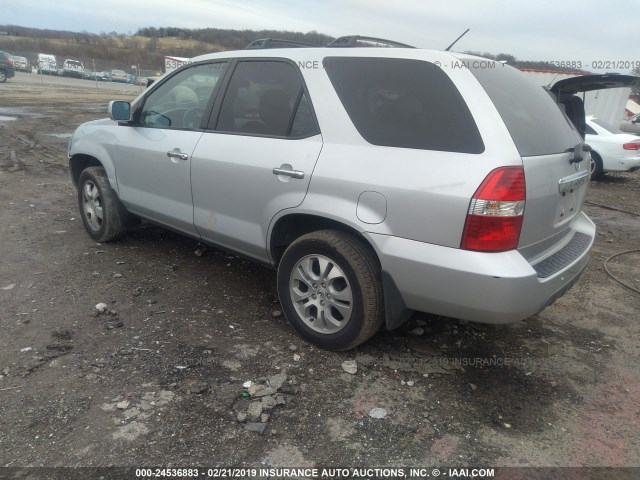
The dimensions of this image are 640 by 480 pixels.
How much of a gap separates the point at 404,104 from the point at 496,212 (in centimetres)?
81

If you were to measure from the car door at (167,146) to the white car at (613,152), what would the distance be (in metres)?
9.25

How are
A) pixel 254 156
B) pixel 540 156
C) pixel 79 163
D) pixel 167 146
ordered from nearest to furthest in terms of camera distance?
1. pixel 540 156
2. pixel 254 156
3. pixel 167 146
4. pixel 79 163

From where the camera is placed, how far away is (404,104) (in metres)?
2.80

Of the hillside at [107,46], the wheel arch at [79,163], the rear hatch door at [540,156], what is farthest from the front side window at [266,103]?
the hillside at [107,46]

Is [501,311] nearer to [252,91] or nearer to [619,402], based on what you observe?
[619,402]

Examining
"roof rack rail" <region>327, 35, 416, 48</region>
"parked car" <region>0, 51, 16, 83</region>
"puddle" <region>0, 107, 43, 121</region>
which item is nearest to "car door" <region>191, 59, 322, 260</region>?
"roof rack rail" <region>327, 35, 416, 48</region>

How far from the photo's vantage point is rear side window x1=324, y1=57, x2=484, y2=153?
103 inches

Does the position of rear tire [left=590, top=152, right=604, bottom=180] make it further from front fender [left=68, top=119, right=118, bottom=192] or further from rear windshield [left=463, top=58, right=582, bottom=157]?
front fender [left=68, top=119, right=118, bottom=192]

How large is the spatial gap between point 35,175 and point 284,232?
618 cm

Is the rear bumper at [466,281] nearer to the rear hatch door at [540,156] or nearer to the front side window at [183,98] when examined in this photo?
the rear hatch door at [540,156]

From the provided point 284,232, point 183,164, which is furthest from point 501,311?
point 183,164

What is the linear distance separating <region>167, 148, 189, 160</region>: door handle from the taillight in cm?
220

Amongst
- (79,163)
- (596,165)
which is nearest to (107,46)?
(596,165)

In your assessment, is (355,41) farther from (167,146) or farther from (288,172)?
(167,146)
